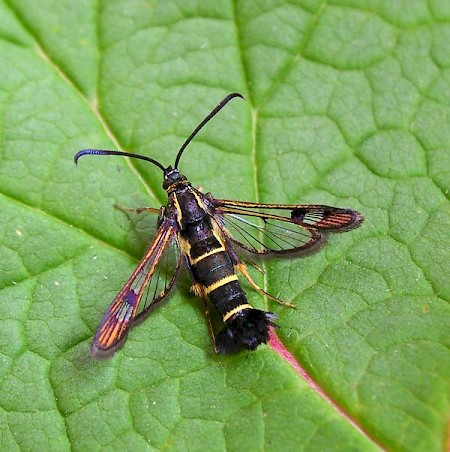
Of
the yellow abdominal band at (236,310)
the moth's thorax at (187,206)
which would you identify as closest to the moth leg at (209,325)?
the yellow abdominal band at (236,310)

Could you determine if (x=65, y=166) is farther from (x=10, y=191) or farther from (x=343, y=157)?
(x=343, y=157)

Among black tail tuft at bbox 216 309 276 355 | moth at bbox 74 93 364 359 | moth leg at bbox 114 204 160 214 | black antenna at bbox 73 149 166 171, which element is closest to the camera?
black tail tuft at bbox 216 309 276 355

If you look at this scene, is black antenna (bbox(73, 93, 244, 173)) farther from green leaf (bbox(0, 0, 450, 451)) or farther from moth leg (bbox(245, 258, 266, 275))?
moth leg (bbox(245, 258, 266, 275))

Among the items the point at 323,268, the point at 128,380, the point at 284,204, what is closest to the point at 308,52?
the point at 284,204

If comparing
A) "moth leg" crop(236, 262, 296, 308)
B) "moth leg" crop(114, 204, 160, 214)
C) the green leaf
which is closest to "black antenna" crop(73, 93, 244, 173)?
the green leaf

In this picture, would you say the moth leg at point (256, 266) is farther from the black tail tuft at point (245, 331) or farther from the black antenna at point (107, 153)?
the black antenna at point (107, 153)

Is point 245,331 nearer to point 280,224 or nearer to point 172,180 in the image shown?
point 280,224

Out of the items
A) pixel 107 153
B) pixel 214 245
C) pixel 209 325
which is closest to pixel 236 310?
pixel 209 325
